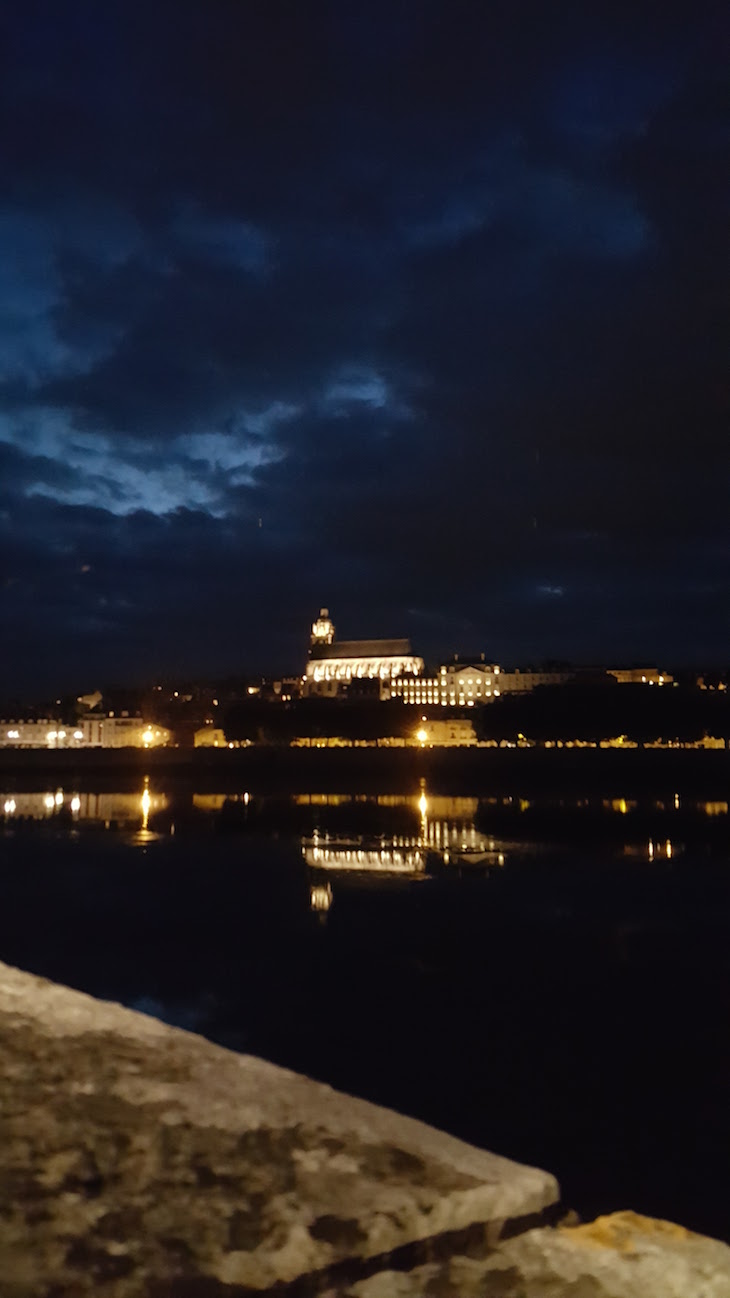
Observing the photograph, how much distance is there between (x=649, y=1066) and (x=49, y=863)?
18833mm

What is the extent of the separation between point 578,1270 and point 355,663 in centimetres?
14998

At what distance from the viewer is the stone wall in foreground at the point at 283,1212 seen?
6.09 feet

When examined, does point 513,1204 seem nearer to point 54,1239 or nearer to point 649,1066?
point 54,1239

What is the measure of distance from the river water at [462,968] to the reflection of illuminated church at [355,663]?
118372mm

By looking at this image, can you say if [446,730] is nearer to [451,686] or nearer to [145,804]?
[451,686]

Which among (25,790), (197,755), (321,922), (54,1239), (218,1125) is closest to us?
(54,1239)

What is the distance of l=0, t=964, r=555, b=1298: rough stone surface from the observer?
1.87 metres

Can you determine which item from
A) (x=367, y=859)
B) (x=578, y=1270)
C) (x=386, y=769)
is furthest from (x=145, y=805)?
(x=578, y=1270)

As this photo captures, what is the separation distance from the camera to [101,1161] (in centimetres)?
231

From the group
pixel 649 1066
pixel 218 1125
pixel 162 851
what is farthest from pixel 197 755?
pixel 218 1125

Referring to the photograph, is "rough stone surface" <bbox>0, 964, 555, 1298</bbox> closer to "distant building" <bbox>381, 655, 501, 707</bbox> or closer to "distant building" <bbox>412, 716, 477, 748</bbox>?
"distant building" <bbox>412, 716, 477, 748</bbox>

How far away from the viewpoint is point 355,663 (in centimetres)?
15188

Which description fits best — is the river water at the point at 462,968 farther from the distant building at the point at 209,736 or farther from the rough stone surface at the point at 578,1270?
the distant building at the point at 209,736

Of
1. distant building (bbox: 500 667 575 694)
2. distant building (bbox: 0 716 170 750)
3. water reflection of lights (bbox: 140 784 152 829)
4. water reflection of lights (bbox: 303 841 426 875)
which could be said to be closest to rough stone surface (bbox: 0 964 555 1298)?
water reflection of lights (bbox: 303 841 426 875)
